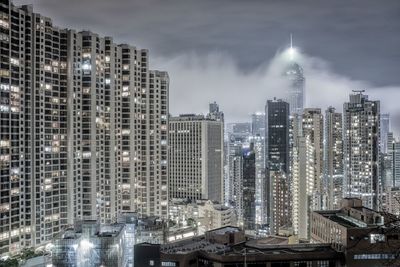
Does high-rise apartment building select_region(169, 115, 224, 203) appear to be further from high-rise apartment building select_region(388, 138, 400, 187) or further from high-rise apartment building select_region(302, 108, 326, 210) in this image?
high-rise apartment building select_region(388, 138, 400, 187)

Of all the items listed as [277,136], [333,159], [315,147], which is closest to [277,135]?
[277,136]

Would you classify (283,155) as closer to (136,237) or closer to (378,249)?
(136,237)

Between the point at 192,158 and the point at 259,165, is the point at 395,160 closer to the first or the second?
the point at 259,165

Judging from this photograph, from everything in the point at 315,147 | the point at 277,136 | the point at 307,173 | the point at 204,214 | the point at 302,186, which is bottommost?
the point at 204,214

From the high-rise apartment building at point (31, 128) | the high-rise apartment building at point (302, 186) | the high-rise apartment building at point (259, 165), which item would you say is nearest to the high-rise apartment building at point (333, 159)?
the high-rise apartment building at point (302, 186)

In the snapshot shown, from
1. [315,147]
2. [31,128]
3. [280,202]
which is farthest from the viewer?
[280,202]
